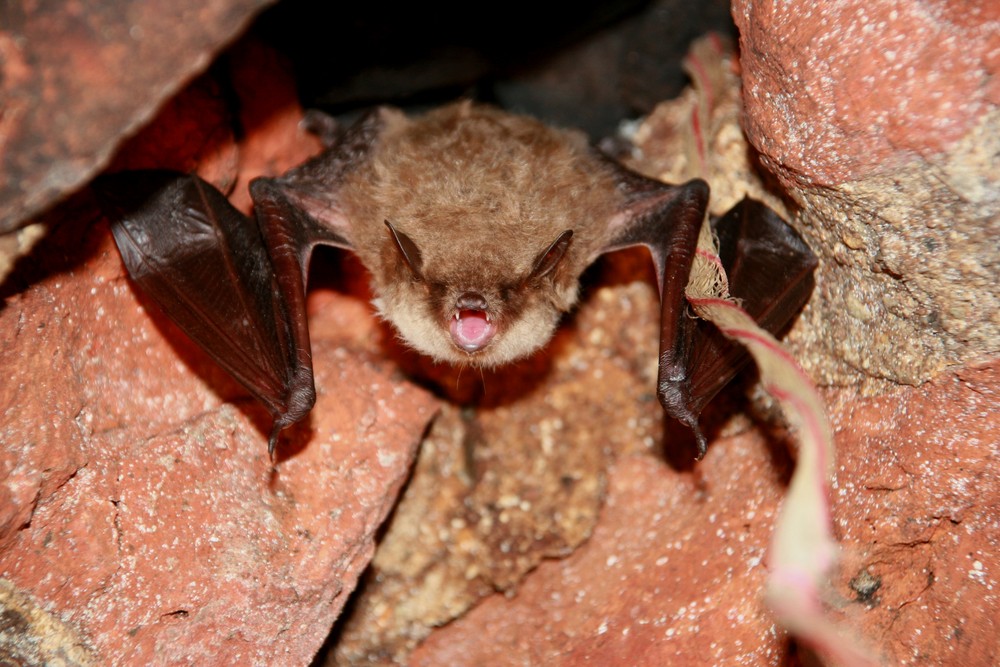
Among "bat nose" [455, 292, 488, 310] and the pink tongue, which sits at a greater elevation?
"bat nose" [455, 292, 488, 310]

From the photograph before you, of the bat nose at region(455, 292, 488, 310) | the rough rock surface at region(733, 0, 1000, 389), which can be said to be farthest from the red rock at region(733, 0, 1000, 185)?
the bat nose at region(455, 292, 488, 310)

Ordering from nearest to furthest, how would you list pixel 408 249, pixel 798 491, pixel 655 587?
pixel 798 491
pixel 408 249
pixel 655 587

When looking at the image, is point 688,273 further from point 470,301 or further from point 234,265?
point 234,265

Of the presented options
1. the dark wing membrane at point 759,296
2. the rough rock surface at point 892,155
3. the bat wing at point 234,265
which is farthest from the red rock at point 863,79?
the bat wing at point 234,265

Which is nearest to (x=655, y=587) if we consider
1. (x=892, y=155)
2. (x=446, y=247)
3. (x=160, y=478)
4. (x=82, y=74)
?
(x=446, y=247)

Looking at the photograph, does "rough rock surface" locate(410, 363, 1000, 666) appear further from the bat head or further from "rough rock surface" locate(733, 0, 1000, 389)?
the bat head

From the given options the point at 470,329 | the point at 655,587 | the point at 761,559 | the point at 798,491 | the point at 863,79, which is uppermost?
the point at 863,79

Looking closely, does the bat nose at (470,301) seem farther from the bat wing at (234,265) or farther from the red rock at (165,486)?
the red rock at (165,486)
